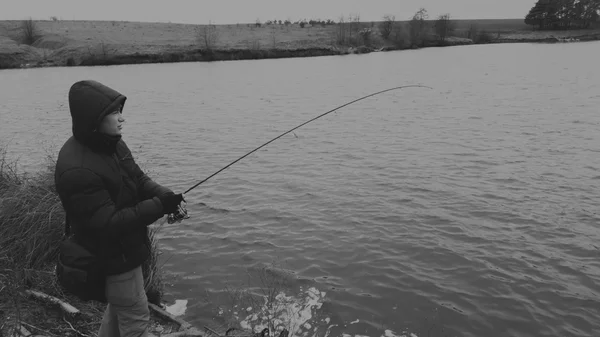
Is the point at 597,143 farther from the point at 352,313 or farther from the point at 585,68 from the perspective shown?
the point at 585,68

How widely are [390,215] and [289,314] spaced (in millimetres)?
4087

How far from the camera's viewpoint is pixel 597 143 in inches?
574

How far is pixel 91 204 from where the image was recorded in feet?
10.1

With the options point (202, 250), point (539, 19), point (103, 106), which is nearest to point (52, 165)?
point (202, 250)

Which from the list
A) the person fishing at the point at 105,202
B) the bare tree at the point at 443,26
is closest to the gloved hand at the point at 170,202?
the person fishing at the point at 105,202

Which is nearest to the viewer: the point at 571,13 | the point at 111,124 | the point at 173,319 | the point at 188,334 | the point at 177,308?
the point at 111,124

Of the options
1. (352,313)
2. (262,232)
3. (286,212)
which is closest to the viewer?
(352,313)

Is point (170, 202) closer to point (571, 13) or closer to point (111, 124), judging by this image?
point (111, 124)

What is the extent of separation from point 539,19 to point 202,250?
15073 cm

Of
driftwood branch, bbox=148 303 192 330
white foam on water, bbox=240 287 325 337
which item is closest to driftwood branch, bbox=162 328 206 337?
driftwood branch, bbox=148 303 192 330

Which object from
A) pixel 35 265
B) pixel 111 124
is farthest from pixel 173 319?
pixel 111 124

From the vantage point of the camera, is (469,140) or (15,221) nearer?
(15,221)

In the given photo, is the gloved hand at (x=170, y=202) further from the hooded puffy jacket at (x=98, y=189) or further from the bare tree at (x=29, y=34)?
the bare tree at (x=29, y=34)

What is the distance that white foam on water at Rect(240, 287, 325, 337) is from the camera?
5.83m
